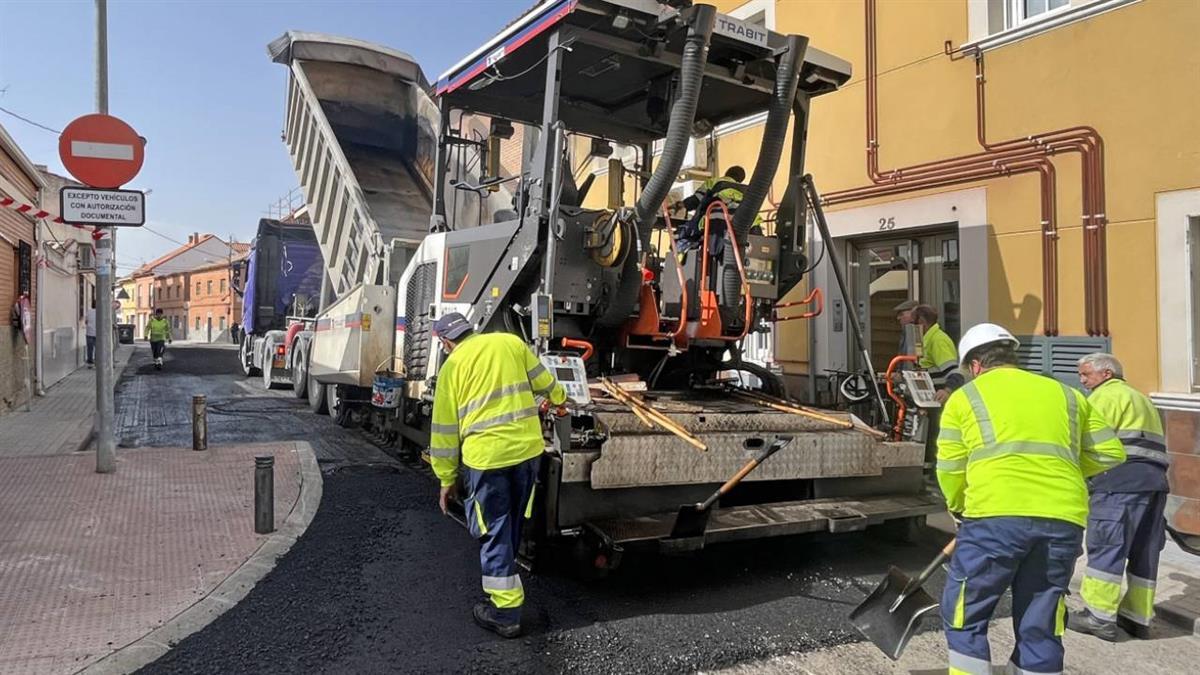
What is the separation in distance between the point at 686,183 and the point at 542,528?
16.8ft

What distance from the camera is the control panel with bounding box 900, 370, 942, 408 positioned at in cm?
488

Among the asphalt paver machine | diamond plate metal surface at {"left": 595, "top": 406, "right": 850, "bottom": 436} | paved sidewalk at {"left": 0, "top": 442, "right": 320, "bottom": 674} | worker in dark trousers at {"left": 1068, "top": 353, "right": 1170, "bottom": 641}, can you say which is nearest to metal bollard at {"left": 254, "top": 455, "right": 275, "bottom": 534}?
paved sidewalk at {"left": 0, "top": 442, "right": 320, "bottom": 674}

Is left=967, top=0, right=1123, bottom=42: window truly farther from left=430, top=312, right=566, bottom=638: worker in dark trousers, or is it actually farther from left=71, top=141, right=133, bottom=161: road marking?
left=71, top=141, right=133, bottom=161: road marking

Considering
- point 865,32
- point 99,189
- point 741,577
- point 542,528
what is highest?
point 865,32

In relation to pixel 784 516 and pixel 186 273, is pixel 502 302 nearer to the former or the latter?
pixel 784 516

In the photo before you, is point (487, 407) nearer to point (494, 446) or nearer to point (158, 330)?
point (494, 446)

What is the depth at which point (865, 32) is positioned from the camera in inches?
293

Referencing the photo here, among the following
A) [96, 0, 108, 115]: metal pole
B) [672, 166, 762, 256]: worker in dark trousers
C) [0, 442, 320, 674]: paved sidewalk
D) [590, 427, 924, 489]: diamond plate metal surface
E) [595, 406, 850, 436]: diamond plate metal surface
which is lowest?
[0, 442, 320, 674]: paved sidewalk

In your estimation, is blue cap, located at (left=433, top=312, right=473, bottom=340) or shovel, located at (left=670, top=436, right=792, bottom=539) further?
blue cap, located at (left=433, top=312, right=473, bottom=340)

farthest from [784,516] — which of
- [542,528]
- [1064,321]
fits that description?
[1064,321]

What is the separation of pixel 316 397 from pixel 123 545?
6.16m

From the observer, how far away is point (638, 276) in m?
4.74

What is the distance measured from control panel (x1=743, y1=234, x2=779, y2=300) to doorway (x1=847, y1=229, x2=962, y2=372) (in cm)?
208

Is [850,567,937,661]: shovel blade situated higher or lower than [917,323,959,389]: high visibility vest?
lower
